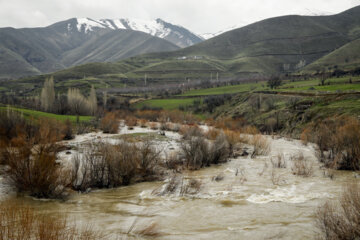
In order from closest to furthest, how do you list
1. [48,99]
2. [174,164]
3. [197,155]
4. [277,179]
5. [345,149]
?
[277,179]
[345,149]
[174,164]
[197,155]
[48,99]

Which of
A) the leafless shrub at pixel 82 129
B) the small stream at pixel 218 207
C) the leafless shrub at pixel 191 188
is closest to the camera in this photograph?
the small stream at pixel 218 207

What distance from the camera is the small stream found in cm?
991

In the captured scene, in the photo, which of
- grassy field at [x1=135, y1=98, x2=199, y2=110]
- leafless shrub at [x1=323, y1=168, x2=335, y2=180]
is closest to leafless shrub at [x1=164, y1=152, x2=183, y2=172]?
leafless shrub at [x1=323, y1=168, x2=335, y2=180]

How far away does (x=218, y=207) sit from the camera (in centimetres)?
1241

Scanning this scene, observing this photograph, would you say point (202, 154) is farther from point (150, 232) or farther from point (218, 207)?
point (150, 232)

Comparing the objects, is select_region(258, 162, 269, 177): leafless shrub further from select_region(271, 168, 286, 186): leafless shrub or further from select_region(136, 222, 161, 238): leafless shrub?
select_region(136, 222, 161, 238): leafless shrub

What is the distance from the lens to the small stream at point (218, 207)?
9.91 metres

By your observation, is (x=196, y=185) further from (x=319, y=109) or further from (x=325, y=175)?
(x=319, y=109)

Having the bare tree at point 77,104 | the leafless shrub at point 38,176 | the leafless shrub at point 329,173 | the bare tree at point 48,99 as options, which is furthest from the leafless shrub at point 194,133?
the bare tree at point 48,99

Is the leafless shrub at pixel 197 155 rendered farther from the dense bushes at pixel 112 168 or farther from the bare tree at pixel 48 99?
the bare tree at pixel 48 99

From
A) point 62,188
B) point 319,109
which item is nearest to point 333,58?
point 319,109

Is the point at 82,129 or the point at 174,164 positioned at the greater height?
the point at 82,129

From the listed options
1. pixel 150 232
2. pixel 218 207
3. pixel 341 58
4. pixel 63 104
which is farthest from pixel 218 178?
pixel 341 58

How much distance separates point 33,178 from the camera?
13195 millimetres
